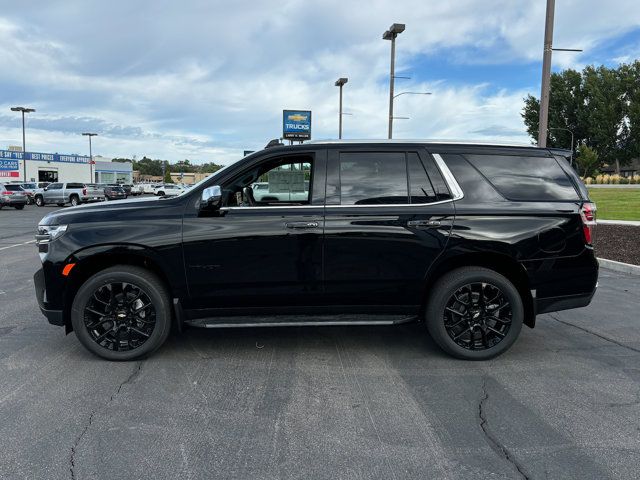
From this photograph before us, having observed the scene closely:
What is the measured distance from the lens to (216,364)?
443 cm

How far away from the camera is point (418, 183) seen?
14.8 feet

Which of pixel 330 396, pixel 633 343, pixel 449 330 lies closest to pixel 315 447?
pixel 330 396

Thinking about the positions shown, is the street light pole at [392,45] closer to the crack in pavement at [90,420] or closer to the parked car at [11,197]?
the crack in pavement at [90,420]

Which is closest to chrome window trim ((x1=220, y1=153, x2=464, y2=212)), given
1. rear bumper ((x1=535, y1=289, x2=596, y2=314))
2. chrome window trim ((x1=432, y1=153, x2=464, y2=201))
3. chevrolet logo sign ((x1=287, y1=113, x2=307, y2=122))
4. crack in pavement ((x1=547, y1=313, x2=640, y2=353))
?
chrome window trim ((x1=432, y1=153, x2=464, y2=201))

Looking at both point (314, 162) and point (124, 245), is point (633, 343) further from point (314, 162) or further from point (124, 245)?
point (124, 245)

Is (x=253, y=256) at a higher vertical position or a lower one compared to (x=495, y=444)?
higher

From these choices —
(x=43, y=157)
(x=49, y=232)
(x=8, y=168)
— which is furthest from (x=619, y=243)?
(x=43, y=157)

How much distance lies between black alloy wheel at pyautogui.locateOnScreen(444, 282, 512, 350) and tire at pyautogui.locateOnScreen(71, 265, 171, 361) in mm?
2526

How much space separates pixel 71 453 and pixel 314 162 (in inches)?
114

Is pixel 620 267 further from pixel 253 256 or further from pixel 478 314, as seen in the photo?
pixel 253 256

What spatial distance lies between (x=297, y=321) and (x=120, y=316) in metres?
1.54

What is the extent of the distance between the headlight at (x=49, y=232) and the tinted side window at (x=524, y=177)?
3.65 m

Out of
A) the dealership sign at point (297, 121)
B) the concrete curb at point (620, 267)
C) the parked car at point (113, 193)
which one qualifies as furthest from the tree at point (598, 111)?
the concrete curb at point (620, 267)

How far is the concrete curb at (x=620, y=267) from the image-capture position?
28.9ft
